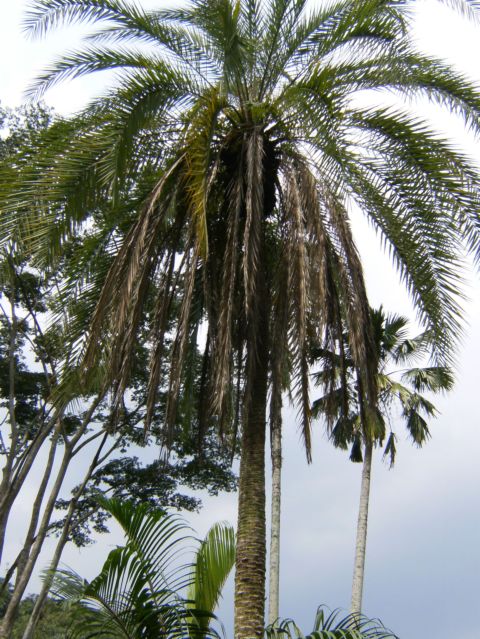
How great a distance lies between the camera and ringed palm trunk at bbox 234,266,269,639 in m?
6.35

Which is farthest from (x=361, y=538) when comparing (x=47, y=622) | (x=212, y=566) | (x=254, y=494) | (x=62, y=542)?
(x=254, y=494)

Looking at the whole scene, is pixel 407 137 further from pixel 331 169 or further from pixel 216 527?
pixel 216 527

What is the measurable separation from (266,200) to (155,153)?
1.22m

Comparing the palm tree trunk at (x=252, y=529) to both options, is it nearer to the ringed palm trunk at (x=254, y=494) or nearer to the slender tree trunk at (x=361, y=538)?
the ringed palm trunk at (x=254, y=494)

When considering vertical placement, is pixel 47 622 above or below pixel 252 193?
above

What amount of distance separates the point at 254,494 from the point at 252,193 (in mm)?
2505

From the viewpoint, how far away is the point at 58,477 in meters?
17.7

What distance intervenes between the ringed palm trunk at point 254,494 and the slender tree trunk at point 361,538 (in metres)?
9.13

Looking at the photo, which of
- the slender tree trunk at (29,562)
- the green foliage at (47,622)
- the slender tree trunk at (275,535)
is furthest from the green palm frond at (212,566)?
the slender tree trunk at (29,562)

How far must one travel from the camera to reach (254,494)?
267 inches

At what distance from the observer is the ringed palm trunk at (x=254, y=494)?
6.35 meters

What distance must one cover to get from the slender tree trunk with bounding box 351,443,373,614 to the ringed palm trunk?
9131 millimetres

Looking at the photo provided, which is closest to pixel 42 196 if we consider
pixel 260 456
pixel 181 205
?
pixel 181 205

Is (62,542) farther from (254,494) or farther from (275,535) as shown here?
(254,494)
